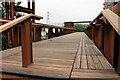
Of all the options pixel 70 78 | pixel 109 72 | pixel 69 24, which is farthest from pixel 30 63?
pixel 69 24

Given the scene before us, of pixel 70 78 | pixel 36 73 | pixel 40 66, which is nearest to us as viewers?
pixel 70 78

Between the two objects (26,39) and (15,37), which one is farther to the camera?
(15,37)

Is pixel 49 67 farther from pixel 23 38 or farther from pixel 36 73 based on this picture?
pixel 23 38

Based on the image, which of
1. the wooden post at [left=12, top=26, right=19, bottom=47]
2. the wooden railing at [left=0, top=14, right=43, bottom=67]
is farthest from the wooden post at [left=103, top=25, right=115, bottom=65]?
the wooden post at [left=12, top=26, right=19, bottom=47]

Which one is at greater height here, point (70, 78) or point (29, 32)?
point (29, 32)

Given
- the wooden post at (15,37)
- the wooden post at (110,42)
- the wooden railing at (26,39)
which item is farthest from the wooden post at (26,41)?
the wooden post at (15,37)

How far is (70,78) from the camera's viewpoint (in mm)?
2008

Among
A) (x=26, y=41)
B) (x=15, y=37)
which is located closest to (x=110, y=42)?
(x=26, y=41)

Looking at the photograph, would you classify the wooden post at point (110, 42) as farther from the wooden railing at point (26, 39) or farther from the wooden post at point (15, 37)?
the wooden post at point (15, 37)

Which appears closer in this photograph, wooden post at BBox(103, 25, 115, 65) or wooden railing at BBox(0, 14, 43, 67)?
wooden railing at BBox(0, 14, 43, 67)

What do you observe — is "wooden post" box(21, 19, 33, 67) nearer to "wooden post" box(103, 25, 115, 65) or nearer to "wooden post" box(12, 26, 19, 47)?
"wooden post" box(103, 25, 115, 65)

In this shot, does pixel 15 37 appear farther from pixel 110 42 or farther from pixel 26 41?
pixel 110 42

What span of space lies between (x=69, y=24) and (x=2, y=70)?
1933cm

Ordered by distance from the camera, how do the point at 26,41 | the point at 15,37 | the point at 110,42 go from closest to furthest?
1. the point at 26,41
2. the point at 110,42
3. the point at 15,37
